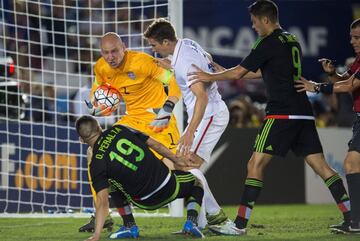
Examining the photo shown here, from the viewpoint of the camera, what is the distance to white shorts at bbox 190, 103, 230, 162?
28.7 feet

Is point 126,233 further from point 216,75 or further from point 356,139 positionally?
point 356,139

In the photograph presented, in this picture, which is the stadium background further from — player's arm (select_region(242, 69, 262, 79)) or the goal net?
player's arm (select_region(242, 69, 262, 79))

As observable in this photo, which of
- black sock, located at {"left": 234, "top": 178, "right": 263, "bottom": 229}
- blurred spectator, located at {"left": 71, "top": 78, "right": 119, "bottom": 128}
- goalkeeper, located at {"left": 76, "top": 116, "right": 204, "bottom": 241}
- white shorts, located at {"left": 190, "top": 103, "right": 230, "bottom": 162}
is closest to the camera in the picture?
goalkeeper, located at {"left": 76, "top": 116, "right": 204, "bottom": 241}

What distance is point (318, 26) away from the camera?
19109 mm

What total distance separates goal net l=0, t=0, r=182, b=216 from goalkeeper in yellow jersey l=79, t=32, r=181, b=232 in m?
2.67

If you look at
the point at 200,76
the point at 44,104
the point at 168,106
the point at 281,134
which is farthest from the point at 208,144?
the point at 44,104

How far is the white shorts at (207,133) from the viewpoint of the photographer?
8742 millimetres

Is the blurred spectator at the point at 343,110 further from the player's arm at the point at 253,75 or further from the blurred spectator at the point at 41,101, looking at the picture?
the player's arm at the point at 253,75

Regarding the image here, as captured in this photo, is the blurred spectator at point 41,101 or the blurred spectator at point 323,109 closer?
the blurred spectator at point 41,101

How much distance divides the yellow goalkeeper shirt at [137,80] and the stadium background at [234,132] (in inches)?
129

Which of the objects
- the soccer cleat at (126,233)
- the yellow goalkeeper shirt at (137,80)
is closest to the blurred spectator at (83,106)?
the yellow goalkeeper shirt at (137,80)

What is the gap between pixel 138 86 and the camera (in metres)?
9.43

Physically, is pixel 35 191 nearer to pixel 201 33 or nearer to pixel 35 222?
pixel 35 222

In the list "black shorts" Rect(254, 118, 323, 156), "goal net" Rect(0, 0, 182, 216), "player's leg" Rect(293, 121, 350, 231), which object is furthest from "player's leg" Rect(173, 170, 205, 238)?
"goal net" Rect(0, 0, 182, 216)
